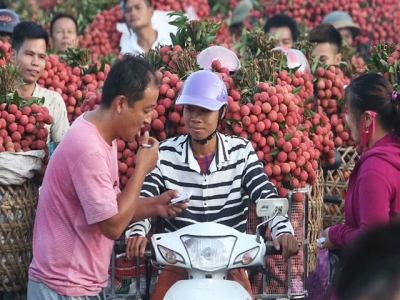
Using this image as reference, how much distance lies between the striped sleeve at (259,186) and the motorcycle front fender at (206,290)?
0.42 m

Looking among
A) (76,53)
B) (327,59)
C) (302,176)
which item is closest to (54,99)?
(76,53)

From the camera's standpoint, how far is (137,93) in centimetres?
391

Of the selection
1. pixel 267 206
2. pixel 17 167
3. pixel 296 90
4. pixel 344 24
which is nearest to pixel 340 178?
pixel 296 90

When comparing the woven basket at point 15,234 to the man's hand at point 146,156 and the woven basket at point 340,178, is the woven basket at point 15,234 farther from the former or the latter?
the woven basket at point 340,178

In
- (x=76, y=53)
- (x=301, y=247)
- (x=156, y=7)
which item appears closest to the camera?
(x=301, y=247)

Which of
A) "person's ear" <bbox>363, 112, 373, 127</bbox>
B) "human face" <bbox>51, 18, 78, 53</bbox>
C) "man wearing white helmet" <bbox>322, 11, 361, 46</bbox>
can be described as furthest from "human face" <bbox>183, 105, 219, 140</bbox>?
"man wearing white helmet" <bbox>322, 11, 361, 46</bbox>

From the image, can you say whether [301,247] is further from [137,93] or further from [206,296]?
[137,93]

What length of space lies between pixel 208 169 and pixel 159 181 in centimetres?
25

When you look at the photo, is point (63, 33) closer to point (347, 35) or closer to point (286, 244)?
point (347, 35)

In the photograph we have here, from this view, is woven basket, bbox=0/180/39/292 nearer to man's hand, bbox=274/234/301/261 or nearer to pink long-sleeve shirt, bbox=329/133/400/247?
man's hand, bbox=274/234/301/261

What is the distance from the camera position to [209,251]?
4.00m

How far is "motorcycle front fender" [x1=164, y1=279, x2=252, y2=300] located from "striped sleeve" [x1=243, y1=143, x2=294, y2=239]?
42 centimetres

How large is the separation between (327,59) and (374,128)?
383 cm

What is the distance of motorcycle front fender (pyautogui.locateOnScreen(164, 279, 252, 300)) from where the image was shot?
390 centimetres
